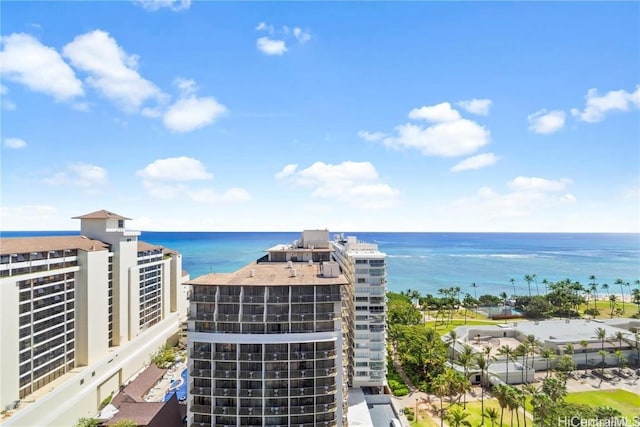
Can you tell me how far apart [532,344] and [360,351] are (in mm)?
27311

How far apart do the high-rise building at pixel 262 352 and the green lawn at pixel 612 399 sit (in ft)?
110

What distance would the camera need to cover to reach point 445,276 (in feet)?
509

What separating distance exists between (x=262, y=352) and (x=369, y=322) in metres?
17.0

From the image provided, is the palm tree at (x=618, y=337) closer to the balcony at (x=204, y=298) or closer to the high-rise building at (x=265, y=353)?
the high-rise building at (x=265, y=353)

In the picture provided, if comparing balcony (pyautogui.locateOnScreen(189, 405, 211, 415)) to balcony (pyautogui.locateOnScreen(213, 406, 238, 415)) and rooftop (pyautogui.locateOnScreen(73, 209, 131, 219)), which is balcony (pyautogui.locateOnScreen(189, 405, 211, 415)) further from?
rooftop (pyautogui.locateOnScreen(73, 209, 131, 219))

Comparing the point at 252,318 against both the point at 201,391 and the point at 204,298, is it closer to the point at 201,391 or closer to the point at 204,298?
the point at 204,298

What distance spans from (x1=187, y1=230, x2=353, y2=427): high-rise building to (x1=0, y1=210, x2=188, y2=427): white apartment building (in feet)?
57.6

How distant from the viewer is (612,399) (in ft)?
144

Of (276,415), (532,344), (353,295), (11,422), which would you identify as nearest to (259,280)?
(276,415)

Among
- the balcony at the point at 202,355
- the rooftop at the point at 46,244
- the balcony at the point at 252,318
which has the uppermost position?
the rooftop at the point at 46,244

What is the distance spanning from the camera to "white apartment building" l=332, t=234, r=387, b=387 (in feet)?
141

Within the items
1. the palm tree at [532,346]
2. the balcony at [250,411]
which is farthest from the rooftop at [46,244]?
the palm tree at [532,346]

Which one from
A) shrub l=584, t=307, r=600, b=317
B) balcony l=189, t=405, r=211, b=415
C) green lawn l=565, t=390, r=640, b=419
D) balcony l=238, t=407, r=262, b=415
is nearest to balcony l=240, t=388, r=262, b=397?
balcony l=238, t=407, r=262, b=415

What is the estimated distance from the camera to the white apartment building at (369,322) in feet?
141
